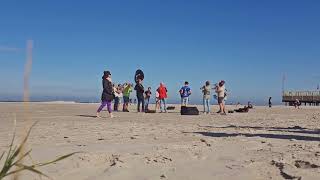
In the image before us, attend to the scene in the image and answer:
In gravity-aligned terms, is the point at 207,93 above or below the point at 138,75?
below

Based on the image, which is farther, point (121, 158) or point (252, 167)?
point (121, 158)

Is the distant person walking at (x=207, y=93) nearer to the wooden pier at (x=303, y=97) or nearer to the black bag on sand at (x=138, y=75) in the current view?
the black bag on sand at (x=138, y=75)

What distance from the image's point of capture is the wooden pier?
68.3 m

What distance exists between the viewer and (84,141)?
8.68 metres

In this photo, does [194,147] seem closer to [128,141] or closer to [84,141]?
[128,141]

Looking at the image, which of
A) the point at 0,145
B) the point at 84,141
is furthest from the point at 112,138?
the point at 0,145

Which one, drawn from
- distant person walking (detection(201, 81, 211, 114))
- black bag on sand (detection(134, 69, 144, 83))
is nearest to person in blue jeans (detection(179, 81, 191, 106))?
distant person walking (detection(201, 81, 211, 114))

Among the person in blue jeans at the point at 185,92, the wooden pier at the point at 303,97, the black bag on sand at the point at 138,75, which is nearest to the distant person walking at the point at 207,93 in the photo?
A: the person in blue jeans at the point at 185,92

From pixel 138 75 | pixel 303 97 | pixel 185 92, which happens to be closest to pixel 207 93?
pixel 185 92

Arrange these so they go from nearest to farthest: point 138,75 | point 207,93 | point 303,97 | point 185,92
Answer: point 138,75
point 207,93
point 185,92
point 303,97

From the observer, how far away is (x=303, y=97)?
69500mm

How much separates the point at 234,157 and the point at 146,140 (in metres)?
2.51

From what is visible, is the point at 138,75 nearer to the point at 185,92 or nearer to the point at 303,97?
the point at 185,92

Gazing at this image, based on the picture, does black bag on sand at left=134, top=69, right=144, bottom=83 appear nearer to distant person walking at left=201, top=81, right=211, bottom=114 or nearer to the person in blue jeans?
the person in blue jeans
